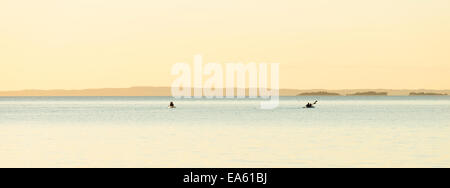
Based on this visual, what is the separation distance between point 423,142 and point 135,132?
20329mm

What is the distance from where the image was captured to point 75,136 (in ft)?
148

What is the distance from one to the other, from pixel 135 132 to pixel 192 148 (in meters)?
14.4

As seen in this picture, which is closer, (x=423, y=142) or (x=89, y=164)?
(x=89, y=164)

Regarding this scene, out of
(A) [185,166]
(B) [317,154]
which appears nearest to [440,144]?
(B) [317,154]

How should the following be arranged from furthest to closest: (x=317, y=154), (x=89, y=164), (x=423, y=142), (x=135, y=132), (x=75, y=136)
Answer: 1. (x=135, y=132)
2. (x=75, y=136)
3. (x=423, y=142)
4. (x=317, y=154)
5. (x=89, y=164)
